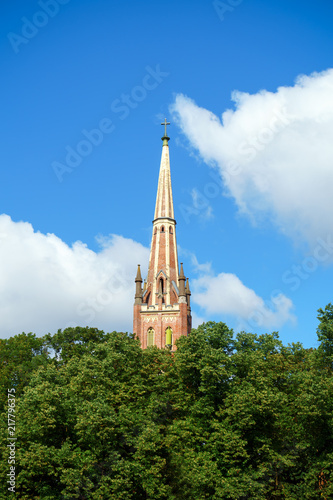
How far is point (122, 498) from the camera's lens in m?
29.7

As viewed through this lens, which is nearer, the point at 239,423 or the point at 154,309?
the point at 239,423

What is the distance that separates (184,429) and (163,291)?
43.5 meters

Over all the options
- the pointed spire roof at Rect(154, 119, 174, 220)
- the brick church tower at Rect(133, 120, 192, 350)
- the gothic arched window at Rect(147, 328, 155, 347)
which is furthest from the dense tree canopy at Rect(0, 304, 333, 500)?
the pointed spire roof at Rect(154, 119, 174, 220)

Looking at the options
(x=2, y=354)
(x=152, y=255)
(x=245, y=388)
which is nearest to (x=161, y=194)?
(x=152, y=255)

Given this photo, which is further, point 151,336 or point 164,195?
point 164,195

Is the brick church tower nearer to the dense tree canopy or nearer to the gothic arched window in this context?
the gothic arched window

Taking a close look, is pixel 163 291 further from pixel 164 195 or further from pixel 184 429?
pixel 184 429

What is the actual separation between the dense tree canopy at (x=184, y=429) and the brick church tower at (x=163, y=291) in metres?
34.5

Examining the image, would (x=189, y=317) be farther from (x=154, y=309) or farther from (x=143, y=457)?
(x=143, y=457)

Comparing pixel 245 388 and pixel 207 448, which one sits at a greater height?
pixel 245 388

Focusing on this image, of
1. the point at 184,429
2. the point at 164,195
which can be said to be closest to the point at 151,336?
the point at 164,195

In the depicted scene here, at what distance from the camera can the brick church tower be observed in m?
72.2

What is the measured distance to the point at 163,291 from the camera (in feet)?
247

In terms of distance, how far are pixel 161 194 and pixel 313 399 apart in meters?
53.1
